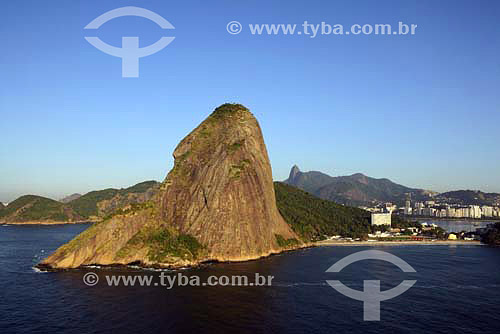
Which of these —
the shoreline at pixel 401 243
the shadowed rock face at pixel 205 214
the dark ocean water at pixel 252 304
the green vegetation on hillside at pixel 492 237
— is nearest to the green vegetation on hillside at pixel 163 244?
the shadowed rock face at pixel 205 214

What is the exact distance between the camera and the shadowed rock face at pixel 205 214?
97.6 meters

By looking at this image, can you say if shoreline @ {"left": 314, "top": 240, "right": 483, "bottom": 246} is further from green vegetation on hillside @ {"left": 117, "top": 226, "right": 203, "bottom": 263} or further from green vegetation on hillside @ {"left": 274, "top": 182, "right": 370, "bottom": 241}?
green vegetation on hillside @ {"left": 117, "top": 226, "right": 203, "bottom": 263}

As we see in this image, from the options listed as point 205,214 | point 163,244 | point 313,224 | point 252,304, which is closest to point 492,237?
point 313,224

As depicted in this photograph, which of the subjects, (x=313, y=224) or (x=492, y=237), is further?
(x=313, y=224)

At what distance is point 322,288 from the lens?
248 ft

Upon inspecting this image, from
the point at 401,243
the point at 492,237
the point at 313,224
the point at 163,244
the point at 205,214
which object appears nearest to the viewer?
the point at 163,244

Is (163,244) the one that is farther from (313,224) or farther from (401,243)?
(401,243)

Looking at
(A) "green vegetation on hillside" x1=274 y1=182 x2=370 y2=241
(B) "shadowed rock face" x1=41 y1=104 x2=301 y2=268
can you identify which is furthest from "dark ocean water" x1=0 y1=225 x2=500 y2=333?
(A) "green vegetation on hillside" x1=274 y1=182 x2=370 y2=241

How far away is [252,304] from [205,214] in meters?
48.2

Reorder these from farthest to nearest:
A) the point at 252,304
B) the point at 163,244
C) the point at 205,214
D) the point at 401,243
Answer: the point at 401,243, the point at 205,214, the point at 163,244, the point at 252,304

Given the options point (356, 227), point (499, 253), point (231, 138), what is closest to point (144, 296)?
point (231, 138)

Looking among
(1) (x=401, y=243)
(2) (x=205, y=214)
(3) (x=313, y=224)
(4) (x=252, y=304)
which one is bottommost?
(1) (x=401, y=243)

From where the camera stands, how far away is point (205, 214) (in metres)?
109

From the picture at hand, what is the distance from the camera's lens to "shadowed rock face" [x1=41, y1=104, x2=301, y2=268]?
320 feet
